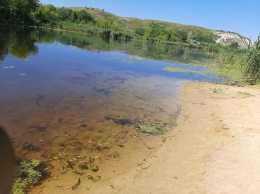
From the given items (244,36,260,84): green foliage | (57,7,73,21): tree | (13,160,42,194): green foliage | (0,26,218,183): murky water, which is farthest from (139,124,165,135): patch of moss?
(57,7,73,21): tree

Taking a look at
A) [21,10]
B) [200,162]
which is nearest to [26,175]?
[200,162]

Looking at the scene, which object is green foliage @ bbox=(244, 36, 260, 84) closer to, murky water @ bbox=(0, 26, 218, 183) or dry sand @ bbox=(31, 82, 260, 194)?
murky water @ bbox=(0, 26, 218, 183)

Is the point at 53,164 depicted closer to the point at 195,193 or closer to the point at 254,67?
the point at 195,193

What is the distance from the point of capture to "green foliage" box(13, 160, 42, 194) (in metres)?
4.33

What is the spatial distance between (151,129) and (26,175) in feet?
14.2

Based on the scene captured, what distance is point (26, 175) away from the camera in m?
4.68

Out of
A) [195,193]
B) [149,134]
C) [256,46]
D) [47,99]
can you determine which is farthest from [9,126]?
[256,46]

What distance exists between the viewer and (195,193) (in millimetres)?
4652

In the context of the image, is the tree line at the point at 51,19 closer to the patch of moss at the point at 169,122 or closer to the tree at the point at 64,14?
the tree at the point at 64,14

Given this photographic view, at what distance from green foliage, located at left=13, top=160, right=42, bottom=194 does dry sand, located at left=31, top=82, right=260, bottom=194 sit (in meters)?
0.21

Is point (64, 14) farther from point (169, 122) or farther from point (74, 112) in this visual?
point (169, 122)

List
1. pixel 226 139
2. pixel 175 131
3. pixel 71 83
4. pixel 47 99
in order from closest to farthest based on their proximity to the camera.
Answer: pixel 226 139, pixel 175 131, pixel 47 99, pixel 71 83

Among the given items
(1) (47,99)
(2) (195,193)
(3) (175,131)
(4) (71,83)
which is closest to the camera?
(2) (195,193)

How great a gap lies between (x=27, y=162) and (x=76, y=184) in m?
1.21
